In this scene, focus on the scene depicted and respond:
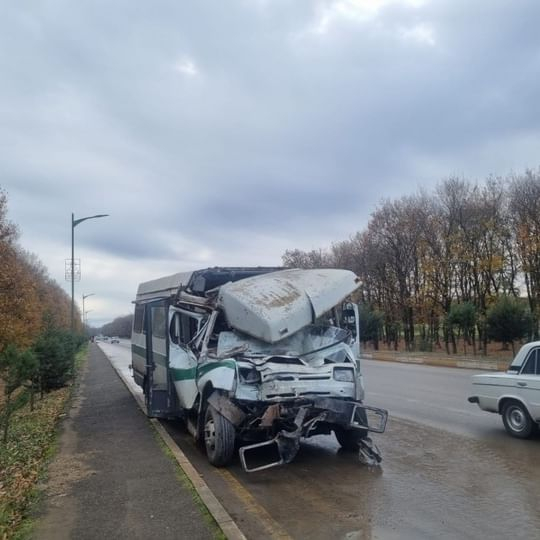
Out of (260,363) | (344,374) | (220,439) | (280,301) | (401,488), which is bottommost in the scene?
(401,488)

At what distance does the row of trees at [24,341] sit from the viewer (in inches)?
457

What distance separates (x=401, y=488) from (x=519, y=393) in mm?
3549

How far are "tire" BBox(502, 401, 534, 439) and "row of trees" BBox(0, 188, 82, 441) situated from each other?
8.28 metres

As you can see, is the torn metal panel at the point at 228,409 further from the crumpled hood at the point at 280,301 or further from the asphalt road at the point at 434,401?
the asphalt road at the point at 434,401

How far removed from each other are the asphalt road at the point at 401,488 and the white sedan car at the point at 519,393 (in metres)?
0.26

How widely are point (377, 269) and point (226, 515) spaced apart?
146 feet

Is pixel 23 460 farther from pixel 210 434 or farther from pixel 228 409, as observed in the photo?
pixel 228 409

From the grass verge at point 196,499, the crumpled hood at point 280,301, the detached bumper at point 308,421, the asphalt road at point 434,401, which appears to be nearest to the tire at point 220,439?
the detached bumper at point 308,421

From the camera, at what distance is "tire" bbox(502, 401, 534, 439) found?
29.3 feet

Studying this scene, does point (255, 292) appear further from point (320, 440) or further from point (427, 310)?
point (427, 310)

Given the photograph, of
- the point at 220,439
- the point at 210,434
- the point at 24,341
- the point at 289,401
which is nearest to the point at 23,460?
the point at 210,434

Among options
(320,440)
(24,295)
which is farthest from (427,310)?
(320,440)

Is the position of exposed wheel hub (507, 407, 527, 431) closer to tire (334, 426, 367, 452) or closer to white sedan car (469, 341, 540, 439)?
white sedan car (469, 341, 540, 439)

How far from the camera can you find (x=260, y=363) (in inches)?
295
